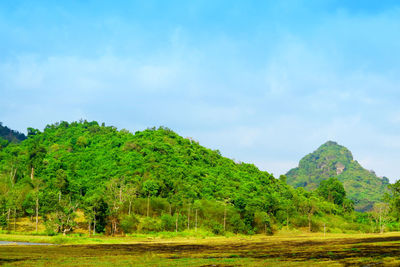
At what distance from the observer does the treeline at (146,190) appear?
92.8 metres

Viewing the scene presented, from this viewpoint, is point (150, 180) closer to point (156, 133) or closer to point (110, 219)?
point (110, 219)

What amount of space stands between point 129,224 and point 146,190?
77.5 feet

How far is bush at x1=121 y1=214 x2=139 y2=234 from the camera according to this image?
91350mm

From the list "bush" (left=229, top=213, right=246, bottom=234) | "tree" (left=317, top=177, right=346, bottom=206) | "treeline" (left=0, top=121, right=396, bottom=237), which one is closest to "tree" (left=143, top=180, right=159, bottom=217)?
"treeline" (left=0, top=121, right=396, bottom=237)

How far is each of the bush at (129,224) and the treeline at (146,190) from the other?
0.27m

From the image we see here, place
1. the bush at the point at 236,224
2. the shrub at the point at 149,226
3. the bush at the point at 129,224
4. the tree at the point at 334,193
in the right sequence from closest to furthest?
1. the bush at the point at 129,224
2. the shrub at the point at 149,226
3. the bush at the point at 236,224
4. the tree at the point at 334,193

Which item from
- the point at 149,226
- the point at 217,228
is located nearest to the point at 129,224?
the point at 149,226

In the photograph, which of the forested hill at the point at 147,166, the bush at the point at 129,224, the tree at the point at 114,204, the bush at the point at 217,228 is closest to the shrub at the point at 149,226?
the bush at the point at 129,224

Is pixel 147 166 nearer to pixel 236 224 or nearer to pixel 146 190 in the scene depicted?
pixel 146 190

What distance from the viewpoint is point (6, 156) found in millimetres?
155125

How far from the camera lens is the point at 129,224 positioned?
91.9m

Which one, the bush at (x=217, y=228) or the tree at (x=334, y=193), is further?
the tree at (x=334, y=193)

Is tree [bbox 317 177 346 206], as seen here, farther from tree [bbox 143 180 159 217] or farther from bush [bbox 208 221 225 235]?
tree [bbox 143 180 159 217]

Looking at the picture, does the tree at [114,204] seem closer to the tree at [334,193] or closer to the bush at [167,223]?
the bush at [167,223]
